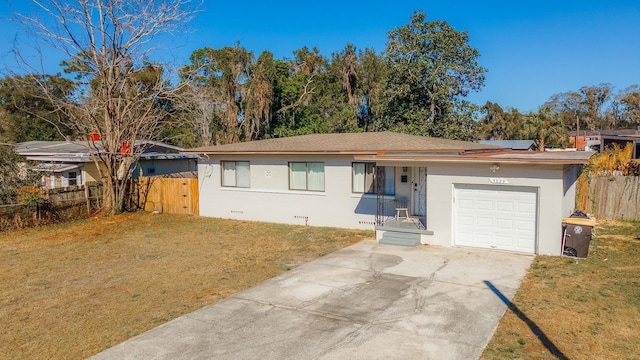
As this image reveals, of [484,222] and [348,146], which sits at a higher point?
[348,146]

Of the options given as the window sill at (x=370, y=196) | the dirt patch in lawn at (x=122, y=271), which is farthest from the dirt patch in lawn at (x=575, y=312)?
the dirt patch in lawn at (x=122, y=271)

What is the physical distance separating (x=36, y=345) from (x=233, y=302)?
10.2ft

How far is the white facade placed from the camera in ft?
36.3

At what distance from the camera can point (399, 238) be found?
13.0 metres

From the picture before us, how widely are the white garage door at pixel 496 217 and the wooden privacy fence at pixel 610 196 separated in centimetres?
707

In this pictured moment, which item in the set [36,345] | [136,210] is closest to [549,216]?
[36,345]

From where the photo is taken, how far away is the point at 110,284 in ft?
31.7

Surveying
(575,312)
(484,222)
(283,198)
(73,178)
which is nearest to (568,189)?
(484,222)

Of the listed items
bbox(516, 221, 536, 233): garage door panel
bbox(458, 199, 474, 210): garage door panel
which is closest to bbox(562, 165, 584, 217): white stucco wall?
bbox(516, 221, 536, 233): garage door panel

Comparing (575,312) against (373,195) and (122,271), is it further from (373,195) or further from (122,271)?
(122,271)

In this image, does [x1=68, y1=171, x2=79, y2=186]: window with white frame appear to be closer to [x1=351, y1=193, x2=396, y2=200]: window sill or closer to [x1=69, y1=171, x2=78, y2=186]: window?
[x1=69, y1=171, x2=78, y2=186]: window

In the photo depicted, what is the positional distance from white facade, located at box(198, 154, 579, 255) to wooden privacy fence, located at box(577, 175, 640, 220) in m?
2.74

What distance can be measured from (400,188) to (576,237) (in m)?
5.37

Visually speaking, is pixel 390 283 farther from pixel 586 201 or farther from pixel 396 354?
pixel 586 201
